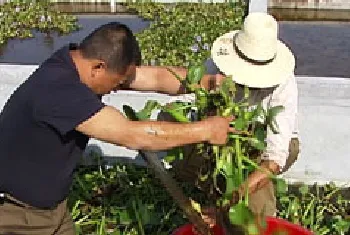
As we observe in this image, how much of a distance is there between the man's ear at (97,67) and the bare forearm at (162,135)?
9.8 inches

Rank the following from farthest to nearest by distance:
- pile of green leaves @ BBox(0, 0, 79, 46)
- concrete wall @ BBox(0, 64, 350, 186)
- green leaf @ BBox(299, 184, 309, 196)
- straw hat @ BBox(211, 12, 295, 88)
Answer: pile of green leaves @ BBox(0, 0, 79, 46) → concrete wall @ BBox(0, 64, 350, 186) → green leaf @ BBox(299, 184, 309, 196) → straw hat @ BBox(211, 12, 295, 88)

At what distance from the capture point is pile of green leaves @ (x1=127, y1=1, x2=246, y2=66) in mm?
7297

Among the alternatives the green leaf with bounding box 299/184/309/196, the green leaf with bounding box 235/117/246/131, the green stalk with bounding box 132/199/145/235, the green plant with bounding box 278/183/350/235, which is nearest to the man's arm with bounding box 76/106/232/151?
the green leaf with bounding box 235/117/246/131

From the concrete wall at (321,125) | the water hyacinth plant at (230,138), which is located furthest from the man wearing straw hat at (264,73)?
the concrete wall at (321,125)

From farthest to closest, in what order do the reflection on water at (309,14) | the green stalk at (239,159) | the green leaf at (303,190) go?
the reflection on water at (309,14), the green leaf at (303,190), the green stalk at (239,159)

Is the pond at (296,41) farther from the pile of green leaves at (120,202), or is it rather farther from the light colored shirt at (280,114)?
the light colored shirt at (280,114)

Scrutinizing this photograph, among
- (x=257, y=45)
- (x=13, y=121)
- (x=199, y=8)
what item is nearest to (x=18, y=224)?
→ (x=13, y=121)

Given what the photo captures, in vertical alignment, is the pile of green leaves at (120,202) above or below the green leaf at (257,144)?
below

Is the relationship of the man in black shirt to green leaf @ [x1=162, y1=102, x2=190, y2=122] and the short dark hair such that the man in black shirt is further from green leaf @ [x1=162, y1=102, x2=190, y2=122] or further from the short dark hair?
green leaf @ [x1=162, y1=102, x2=190, y2=122]

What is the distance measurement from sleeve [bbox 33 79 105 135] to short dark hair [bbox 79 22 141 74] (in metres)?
0.13

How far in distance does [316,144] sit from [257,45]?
143 centimetres

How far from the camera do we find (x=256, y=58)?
341 centimetres

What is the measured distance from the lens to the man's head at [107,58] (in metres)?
2.96

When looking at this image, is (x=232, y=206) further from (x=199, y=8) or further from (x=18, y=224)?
(x=199, y=8)
